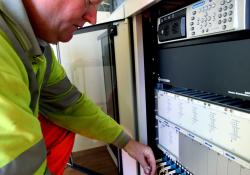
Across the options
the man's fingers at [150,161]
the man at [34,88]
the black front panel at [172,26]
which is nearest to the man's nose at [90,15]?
the man at [34,88]

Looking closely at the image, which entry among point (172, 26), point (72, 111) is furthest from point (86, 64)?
point (172, 26)

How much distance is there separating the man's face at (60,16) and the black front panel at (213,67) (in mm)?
325

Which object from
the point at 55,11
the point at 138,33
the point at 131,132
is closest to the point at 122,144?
the point at 131,132

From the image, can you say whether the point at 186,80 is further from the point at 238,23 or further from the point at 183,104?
the point at 238,23

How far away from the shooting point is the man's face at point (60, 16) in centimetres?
47

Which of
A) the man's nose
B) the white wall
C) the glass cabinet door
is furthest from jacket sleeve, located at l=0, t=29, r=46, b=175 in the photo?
the white wall

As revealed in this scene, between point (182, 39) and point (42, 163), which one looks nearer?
point (42, 163)

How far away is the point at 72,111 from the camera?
89 centimetres

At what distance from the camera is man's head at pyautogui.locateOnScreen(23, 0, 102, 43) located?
47 centimetres

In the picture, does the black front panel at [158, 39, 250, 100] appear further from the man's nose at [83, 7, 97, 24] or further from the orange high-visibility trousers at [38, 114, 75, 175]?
the orange high-visibility trousers at [38, 114, 75, 175]

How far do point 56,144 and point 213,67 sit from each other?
61cm

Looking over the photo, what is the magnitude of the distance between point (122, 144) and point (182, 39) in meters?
0.50

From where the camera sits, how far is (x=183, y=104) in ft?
2.42

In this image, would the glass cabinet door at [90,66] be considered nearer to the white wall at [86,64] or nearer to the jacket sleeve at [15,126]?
the white wall at [86,64]
